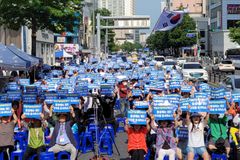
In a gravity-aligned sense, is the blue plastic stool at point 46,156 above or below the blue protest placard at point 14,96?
below

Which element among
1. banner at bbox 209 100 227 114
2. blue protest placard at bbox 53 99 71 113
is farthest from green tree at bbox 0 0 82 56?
banner at bbox 209 100 227 114

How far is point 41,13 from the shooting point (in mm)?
31281

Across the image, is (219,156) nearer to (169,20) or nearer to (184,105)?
(184,105)

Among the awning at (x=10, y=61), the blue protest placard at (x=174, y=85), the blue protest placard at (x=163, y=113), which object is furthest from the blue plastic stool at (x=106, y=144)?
the awning at (x=10, y=61)

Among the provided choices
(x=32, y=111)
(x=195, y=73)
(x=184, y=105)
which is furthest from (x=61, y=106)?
(x=195, y=73)

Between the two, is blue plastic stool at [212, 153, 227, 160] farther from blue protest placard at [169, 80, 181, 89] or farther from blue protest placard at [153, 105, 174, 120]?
blue protest placard at [169, 80, 181, 89]

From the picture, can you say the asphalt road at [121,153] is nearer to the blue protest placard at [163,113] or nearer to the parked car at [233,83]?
the blue protest placard at [163,113]

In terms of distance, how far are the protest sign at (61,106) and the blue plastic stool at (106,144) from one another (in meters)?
1.24

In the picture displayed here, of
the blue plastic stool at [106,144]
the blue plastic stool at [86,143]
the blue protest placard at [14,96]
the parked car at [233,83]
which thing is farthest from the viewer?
the parked car at [233,83]

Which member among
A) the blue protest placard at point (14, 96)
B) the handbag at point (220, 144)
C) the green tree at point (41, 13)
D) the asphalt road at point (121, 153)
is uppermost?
the green tree at point (41, 13)

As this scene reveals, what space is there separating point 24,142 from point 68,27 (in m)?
20.1

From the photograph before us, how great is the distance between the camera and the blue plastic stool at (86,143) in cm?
1351

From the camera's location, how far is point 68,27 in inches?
1283

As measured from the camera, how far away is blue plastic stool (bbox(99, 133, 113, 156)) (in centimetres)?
1339
